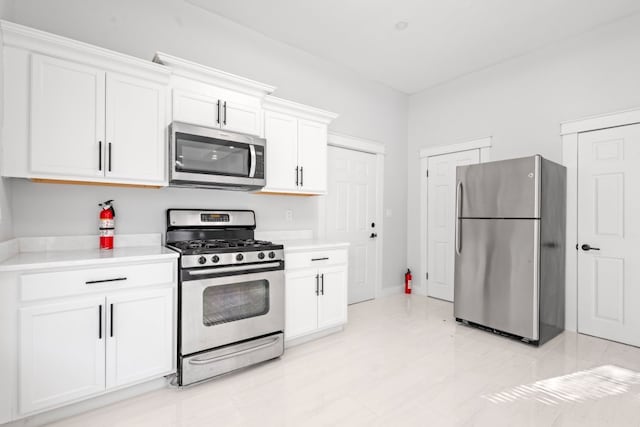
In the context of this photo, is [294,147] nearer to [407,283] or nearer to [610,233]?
[407,283]

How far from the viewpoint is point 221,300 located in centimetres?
233

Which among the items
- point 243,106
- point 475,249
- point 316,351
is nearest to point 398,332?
point 316,351

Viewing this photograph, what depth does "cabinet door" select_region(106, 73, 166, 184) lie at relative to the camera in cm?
217

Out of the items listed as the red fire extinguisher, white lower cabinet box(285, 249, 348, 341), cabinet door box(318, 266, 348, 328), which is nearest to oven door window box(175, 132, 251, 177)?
white lower cabinet box(285, 249, 348, 341)

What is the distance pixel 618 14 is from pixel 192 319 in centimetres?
458

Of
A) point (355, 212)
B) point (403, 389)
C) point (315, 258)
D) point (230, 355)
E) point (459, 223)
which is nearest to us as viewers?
point (403, 389)

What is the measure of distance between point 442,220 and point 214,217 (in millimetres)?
3111

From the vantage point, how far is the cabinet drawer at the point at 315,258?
280 cm

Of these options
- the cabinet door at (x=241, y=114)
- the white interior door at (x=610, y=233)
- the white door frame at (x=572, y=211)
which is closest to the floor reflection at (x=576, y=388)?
the white interior door at (x=610, y=233)

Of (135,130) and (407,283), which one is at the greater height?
(135,130)

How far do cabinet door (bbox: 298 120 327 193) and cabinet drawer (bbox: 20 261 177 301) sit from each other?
1.57 m

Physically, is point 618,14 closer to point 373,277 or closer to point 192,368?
point 373,277

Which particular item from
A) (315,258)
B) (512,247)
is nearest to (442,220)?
(512,247)

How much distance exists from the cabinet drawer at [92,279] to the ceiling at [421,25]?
2386mm
